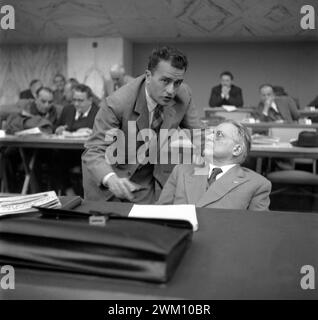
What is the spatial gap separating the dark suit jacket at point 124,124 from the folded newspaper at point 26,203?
606 millimetres

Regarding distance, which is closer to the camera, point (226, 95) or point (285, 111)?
point (285, 111)

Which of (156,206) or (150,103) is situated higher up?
(150,103)

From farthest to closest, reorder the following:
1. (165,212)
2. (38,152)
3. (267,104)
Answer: (267,104) → (38,152) → (165,212)

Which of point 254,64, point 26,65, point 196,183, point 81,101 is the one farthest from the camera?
point 26,65

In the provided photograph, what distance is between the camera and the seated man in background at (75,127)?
478 centimetres

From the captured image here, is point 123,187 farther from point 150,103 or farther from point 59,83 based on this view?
point 59,83

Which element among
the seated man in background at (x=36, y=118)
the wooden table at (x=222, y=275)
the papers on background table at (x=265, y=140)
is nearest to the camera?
the wooden table at (x=222, y=275)

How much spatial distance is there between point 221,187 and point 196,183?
0.47ft

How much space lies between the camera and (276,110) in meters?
6.30

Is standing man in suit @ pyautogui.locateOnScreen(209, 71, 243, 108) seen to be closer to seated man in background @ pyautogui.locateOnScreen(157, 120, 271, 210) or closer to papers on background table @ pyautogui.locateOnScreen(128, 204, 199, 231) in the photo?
seated man in background @ pyautogui.locateOnScreen(157, 120, 271, 210)

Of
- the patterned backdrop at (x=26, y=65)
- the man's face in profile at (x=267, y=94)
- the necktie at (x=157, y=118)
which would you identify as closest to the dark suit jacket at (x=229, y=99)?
the man's face in profile at (x=267, y=94)

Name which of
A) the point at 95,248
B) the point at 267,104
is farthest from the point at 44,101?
the point at 95,248

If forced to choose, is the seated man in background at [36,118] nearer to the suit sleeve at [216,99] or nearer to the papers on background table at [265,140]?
the papers on background table at [265,140]

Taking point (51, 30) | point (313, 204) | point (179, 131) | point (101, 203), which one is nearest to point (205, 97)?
point (51, 30)
